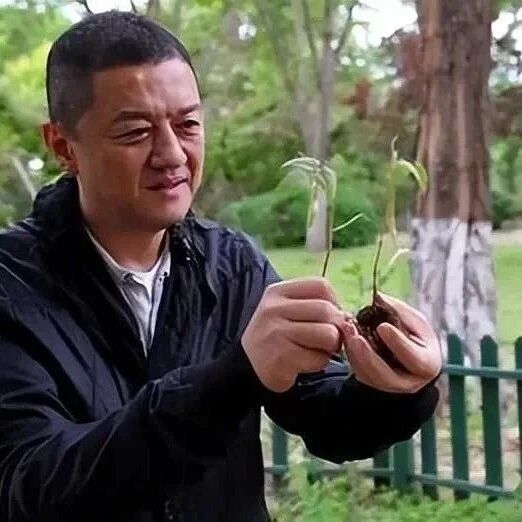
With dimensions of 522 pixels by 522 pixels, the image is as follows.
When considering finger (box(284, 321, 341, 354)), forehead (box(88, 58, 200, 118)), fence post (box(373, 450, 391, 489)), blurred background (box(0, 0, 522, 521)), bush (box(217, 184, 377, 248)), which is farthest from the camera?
fence post (box(373, 450, 391, 489))

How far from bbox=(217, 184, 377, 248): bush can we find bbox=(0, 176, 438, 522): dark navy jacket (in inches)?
34.6

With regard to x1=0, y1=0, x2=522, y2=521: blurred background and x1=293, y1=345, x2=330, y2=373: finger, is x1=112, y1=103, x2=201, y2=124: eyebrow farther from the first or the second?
x1=0, y1=0, x2=522, y2=521: blurred background

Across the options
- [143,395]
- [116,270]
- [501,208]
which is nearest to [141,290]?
[116,270]

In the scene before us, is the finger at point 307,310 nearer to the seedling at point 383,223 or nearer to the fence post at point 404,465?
the seedling at point 383,223

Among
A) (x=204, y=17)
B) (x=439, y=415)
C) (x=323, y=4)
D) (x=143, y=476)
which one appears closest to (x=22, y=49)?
(x=204, y=17)

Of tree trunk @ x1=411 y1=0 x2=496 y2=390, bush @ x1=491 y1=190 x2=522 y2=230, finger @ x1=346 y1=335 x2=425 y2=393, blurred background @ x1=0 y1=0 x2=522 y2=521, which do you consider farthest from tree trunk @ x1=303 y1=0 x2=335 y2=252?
finger @ x1=346 y1=335 x2=425 y2=393

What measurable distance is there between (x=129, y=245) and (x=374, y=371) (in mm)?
178

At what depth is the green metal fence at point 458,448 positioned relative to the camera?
5.93 ft

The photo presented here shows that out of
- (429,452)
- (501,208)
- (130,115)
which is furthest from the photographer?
(429,452)

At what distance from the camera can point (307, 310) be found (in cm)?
50

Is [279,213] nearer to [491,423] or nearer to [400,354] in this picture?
[491,423]

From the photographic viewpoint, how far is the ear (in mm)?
636

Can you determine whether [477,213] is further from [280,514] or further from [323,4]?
[280,514]

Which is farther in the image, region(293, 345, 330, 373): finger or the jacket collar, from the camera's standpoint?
the jacket collar
